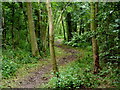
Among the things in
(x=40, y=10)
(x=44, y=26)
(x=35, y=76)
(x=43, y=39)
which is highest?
(x=40, y=10)

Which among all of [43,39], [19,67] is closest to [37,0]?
[43,39]

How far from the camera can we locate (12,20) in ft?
43.5

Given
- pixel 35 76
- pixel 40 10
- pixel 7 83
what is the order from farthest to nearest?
1. pixel 40 10
2. pixel 35 76
3. pixel 7 83

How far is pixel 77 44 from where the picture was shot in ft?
19.9

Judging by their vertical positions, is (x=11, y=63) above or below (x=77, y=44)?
below

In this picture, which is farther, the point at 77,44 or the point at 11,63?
the point at 11,63

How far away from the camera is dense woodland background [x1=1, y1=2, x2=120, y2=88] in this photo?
473 cm

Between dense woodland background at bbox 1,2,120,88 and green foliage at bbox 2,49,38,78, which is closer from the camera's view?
dense woodland background at bbox 1,2,120,88

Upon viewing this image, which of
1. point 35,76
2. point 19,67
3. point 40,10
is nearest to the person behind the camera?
point 35,76

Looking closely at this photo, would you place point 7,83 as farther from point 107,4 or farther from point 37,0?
point 37,0

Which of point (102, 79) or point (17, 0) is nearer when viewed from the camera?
point (102, 79)

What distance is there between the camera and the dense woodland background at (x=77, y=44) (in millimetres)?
4735

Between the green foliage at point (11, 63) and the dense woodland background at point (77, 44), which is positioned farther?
the green foliage at point (11, 63)

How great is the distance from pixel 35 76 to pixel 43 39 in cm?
679
